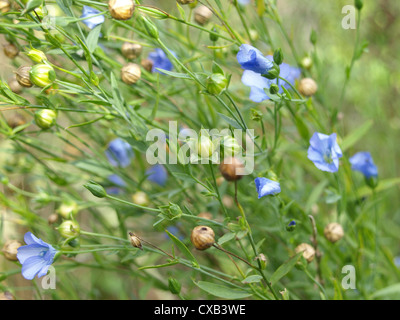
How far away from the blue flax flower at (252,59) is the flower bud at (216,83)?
0.13 feet

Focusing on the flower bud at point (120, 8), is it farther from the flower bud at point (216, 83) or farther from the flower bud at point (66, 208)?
the flower bud at point (66, 208)

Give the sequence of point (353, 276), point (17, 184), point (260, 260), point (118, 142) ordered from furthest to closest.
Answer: point (17, 184)
point (118, 142)
point (353, 276)
point (260, 260)

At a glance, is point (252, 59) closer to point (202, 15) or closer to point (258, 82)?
point (258, 82)

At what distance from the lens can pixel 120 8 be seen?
0.62m

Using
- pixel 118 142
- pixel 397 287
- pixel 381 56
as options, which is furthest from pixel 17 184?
pixel 381 56

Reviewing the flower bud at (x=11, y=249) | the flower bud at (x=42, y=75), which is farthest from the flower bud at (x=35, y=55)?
the flower bud at (x=11, y=249)

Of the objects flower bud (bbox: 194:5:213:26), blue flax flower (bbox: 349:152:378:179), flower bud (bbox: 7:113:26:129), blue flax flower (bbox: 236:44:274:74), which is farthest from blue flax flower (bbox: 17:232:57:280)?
blue flax flower (bbox: 349:152:378:179)

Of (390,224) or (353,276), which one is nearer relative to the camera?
(353,276)

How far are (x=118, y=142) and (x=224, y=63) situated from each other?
31 cm

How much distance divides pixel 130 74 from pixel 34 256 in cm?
34

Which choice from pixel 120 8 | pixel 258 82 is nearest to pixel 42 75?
pixel 120 8

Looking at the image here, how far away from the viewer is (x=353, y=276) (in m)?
Result: 0.80

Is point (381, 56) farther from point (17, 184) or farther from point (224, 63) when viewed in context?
point (17, 184)

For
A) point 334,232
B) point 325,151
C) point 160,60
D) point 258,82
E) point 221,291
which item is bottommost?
point 221,291
